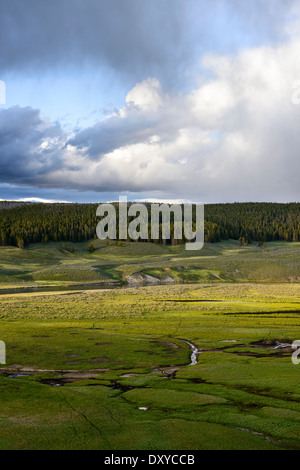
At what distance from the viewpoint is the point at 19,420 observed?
703 inches

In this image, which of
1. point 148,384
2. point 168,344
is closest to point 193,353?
point 168,344

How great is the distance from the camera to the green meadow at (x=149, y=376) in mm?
16266

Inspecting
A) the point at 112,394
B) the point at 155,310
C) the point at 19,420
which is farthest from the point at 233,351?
the point at 155,310

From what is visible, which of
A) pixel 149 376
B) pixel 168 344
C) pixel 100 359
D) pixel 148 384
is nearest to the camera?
pixel 148 384

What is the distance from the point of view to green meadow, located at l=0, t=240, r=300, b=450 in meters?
16.3

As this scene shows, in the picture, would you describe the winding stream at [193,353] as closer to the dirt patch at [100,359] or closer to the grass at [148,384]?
Result: the grass at [148,384]

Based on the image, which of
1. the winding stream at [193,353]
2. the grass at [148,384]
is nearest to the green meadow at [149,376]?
the grass at [148,384]

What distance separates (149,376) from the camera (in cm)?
2684

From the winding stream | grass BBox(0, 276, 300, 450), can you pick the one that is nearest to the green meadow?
grass BBox(0, 276, 300, 450)

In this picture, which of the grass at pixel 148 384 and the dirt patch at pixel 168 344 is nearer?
the grass at pixel 148 384

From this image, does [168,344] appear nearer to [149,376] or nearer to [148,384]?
[149,376]

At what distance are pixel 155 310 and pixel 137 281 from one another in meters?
63.6

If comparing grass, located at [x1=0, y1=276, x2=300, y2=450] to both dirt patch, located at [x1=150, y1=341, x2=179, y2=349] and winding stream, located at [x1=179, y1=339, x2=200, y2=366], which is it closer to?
dirt patch, located at [x1=150, y1=341, x2=179, y2=349]
